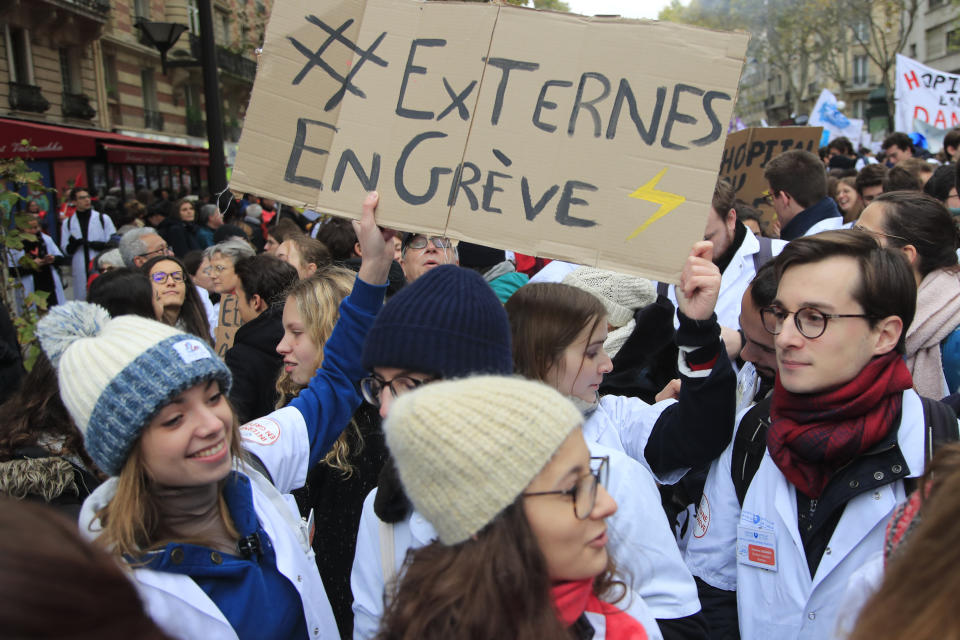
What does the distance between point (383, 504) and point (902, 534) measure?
1.06 meters

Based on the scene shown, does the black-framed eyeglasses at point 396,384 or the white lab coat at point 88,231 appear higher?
the black-framed eyeglasses at point 396,384

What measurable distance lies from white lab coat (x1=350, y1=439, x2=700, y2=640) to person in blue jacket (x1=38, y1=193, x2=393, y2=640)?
0.27 m

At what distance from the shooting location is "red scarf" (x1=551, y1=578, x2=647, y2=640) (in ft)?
4.48

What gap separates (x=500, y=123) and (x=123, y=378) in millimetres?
1371

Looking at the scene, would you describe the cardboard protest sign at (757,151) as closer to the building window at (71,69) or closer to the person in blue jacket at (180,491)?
the person in blue jacket at (180,491)

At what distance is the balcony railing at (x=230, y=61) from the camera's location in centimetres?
3241

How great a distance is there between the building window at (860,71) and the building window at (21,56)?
54584 mm

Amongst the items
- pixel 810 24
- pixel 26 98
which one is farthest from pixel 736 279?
pixel 810 24

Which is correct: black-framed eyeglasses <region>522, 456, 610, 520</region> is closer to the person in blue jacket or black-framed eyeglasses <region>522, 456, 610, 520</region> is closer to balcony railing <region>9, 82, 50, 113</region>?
A: the person in blue jacket

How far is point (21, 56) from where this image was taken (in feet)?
72.7

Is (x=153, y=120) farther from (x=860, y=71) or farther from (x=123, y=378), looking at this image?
(x=860, y=71)

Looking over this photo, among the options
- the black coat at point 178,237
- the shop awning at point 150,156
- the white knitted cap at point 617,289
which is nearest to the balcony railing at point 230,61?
the shop awning at point 150,156

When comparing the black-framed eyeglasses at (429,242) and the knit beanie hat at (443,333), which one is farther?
the black-framed eyeglasses at (429,242)

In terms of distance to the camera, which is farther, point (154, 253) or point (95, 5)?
point (95, 5)
